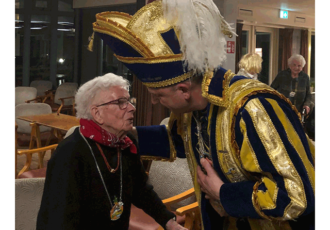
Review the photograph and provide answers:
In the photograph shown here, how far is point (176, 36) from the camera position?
1.35 metres

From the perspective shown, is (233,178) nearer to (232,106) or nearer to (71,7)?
(232,106)

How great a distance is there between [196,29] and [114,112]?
57 centimetres

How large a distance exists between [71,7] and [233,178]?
727 cm

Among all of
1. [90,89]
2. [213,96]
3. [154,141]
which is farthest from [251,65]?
[213,96]

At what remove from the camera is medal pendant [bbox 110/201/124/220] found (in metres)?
1.68

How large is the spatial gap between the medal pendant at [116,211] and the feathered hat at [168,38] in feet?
1.97

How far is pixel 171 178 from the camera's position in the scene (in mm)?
2887

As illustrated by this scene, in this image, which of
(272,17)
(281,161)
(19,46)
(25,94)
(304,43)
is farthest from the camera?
(304,43)

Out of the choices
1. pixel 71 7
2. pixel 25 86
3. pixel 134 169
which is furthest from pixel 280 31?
pixel 134 169

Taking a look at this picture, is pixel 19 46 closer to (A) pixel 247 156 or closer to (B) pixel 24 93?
(B) pixel 24 93

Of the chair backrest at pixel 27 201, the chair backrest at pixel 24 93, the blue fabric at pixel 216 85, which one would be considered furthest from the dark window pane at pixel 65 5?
the blue fabric at pixel 216 85

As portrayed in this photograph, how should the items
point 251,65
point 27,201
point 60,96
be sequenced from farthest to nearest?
point 60,96
point 251,65
point 27,201
